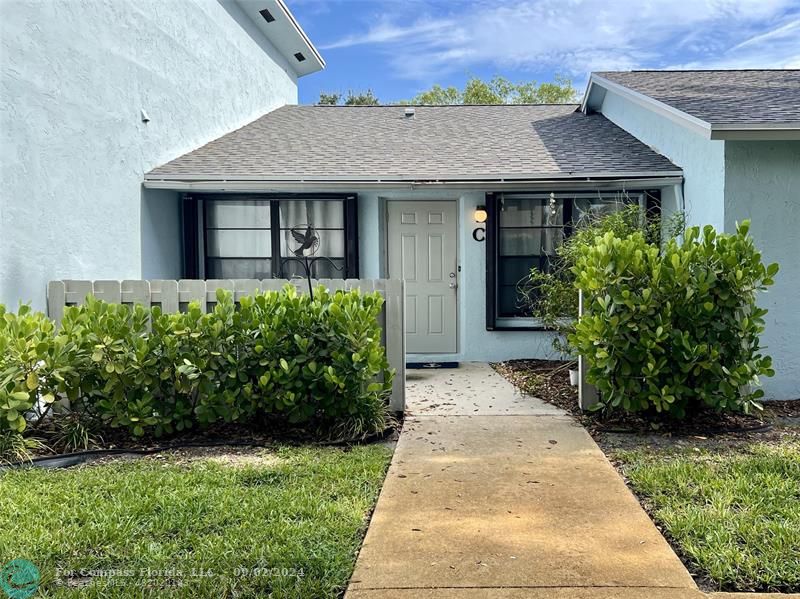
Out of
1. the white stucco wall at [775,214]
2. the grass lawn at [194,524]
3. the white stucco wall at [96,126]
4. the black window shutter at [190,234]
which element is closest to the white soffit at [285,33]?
the white stucco wall at [96,126]

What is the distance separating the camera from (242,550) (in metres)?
2.95

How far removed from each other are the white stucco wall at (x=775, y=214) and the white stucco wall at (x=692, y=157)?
0.13 m

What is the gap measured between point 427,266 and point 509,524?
5.79 metres

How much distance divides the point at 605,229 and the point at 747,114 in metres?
1.77

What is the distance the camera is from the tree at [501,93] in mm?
32156

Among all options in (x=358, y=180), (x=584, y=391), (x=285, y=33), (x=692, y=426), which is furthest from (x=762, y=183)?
(x=285, y=33)

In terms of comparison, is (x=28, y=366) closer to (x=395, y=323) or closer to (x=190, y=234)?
(x=395, y=323)

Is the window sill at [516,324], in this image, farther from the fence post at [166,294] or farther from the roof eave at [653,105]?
the fence post at [166,294]

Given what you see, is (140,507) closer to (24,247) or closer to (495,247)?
(24,247)

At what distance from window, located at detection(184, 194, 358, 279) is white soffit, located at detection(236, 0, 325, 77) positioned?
482 centimetres

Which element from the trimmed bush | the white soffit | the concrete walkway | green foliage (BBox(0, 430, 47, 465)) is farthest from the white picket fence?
the white soffit

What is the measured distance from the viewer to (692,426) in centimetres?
522

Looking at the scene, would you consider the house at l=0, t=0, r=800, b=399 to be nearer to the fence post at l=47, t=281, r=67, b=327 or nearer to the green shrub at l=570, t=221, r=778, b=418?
the fence post at l=47, t=281, r=67, b=327

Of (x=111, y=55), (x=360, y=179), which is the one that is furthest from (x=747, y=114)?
(x=111, y=55)
